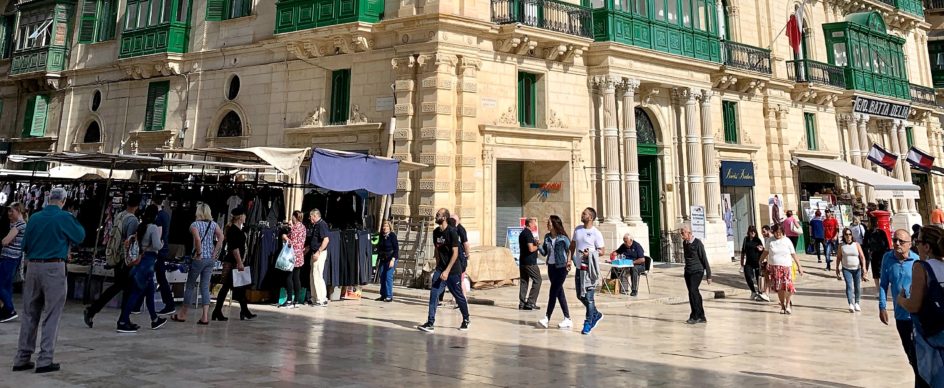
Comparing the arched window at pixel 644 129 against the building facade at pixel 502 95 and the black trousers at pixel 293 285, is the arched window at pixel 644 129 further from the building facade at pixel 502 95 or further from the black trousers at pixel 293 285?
the black trousers at pixel 293 285

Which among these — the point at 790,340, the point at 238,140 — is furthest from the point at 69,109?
the point at 790,340

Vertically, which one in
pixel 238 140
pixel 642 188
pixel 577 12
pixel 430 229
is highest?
→ pixel 577 12

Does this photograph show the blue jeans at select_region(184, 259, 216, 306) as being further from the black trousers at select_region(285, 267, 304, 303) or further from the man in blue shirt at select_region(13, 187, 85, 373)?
the man in blue shirt at select_region(13, 187, 85, 373)

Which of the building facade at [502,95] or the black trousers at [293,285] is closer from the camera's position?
the black trousers at [293,285]

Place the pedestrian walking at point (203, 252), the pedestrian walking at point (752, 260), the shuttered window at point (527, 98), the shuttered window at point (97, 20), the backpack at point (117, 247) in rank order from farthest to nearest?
the shuttered window at point (97, 20), the shuttered window at point (527, 98), the pedestrian walking at point (752, 260), the pedestrian walking at point (203, 252), the backpack at point (117, 247)

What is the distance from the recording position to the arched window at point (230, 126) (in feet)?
64.0

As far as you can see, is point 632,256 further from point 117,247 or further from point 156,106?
point 156,106

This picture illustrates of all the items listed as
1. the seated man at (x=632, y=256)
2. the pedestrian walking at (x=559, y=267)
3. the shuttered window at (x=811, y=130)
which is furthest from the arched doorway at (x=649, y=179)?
the pedestrian walking at (x=559, y=267)

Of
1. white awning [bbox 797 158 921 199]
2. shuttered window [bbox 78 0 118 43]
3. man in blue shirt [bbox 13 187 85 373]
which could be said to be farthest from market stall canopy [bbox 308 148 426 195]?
white awning [bbox 797 158 921 199]

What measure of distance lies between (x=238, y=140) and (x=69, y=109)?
966cm

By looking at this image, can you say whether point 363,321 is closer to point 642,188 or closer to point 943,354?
point 943,354

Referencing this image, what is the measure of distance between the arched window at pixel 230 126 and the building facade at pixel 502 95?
0.34 ft

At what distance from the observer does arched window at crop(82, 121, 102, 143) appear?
22.7 m

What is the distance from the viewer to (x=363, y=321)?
9.56 m
